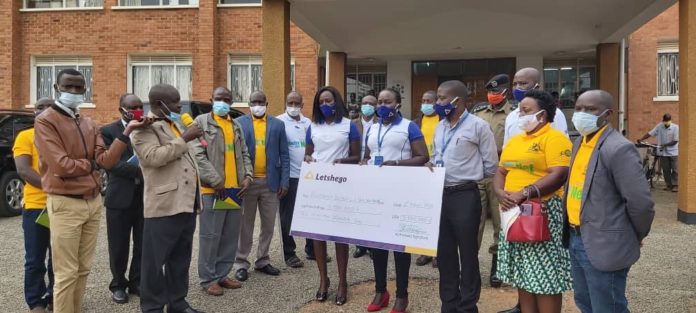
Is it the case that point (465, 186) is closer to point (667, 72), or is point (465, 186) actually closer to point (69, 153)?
point (69, 153)

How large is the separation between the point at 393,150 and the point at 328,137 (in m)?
0.73

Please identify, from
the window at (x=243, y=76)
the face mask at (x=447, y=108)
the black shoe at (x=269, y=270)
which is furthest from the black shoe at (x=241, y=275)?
the window at (x=243, y=76)

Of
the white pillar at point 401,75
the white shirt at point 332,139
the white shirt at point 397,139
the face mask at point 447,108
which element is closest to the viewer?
the face mask at point 447,108

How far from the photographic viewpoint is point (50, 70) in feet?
54.9

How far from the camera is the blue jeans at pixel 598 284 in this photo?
9.51 feet

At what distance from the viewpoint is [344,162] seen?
16.0 feet

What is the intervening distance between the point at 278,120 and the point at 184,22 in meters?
11.8

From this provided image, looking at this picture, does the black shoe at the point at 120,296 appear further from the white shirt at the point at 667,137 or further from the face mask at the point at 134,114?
the white shirt at the point at 667,137

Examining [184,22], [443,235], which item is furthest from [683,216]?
[184,22]

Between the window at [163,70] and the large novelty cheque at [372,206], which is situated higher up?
the window at [163,70]

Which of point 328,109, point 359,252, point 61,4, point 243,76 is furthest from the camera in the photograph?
point 61,4

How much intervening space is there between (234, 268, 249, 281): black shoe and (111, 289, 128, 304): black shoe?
3.55 feet

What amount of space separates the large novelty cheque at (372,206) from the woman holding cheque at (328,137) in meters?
0.25

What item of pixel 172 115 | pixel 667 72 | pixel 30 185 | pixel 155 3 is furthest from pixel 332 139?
pixel 667 72
